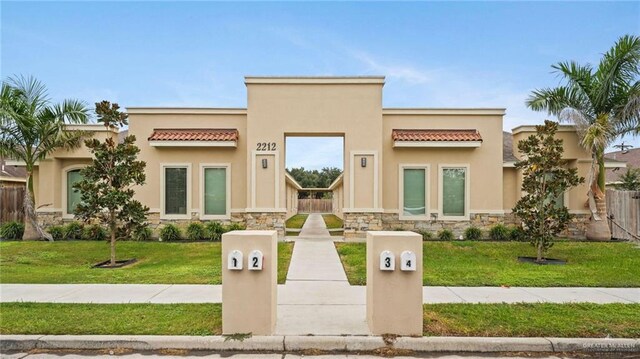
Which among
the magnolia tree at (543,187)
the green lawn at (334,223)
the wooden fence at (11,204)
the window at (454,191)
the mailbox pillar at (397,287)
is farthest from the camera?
the green lawn at (334,223)

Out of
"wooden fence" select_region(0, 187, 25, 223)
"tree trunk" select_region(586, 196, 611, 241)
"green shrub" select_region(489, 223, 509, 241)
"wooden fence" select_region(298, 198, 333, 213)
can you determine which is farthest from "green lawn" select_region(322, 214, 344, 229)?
"wooden fence" select_region(0, 187, 25, 223)

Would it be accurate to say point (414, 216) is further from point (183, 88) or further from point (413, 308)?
point (183, 88)

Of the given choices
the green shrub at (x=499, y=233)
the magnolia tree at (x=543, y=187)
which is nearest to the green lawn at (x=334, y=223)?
the green shrub at (x=499, y=233)

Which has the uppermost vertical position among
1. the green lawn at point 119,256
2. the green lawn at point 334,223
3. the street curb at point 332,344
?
the street curb at point 332,344

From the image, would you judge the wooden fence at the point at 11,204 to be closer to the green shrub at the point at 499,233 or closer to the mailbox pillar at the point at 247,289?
the mailbox pillar at the point at 247,289

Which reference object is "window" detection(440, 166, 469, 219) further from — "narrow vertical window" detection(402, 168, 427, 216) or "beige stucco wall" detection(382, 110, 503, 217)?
"narrow vertical window" detection(402, 168, 427, 216)

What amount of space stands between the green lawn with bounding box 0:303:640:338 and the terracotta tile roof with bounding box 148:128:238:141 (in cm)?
812

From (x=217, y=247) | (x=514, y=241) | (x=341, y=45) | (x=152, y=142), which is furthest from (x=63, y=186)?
(x=514, y=241)

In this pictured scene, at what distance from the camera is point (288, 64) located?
1492 centimetres

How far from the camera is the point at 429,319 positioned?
4996 millimetres

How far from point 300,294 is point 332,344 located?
2.14m

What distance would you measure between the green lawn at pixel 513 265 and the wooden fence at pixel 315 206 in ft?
84.4

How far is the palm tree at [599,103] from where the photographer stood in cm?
1203

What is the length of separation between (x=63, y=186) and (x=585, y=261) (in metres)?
17.8
